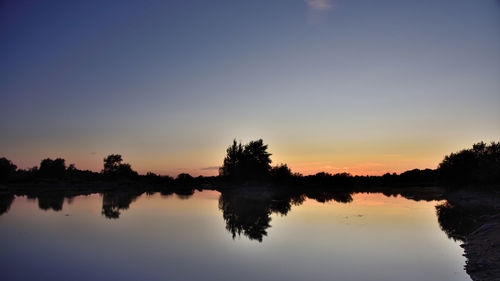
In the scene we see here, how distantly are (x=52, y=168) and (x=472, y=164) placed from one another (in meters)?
111

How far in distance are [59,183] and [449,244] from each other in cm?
8750

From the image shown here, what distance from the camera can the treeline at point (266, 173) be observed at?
61562 mm

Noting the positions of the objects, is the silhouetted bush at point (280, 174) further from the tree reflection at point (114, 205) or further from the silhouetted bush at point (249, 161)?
the tree reflection at point (114, 205)

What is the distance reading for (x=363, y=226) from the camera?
2566 centimetres

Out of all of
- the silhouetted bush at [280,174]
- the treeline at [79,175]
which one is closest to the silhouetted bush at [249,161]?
the silhouetted bush at [280,174]

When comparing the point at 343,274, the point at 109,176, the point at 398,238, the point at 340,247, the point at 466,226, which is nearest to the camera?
the point at 343,274

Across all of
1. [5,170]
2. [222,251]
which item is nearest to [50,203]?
[222,251]

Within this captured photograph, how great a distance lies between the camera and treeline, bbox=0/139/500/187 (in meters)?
61.6

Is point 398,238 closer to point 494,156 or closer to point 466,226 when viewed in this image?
point 466,226

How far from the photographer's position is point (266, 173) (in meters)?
91.8

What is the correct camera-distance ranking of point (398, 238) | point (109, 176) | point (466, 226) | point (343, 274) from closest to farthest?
1. point (343, 274)
2. point (398, 238)
3. point (466, 226)
4. point (109, 176)

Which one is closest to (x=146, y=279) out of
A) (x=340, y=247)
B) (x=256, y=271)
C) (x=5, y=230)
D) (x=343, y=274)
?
(x=256, y=271)

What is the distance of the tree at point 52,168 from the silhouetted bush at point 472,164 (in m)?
103

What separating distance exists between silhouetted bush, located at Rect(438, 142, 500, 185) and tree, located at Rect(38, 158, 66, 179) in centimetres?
10340
